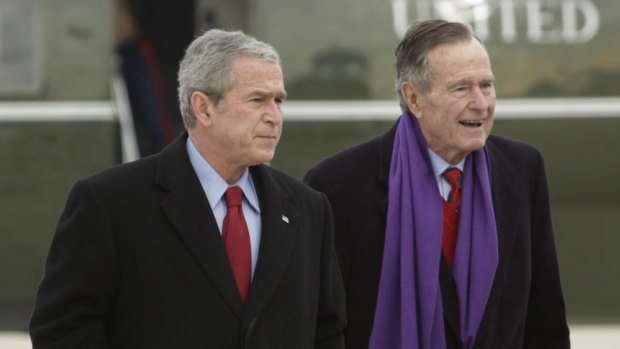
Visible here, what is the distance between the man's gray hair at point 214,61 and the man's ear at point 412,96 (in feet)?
1.93

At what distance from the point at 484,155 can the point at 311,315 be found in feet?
2.44

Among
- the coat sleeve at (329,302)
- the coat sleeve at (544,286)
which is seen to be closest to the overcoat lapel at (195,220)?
the coat sleeve at (329,302)

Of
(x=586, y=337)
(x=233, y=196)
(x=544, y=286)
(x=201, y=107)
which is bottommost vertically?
(x=586, y=337)

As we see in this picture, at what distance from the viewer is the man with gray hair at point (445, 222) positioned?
11.1 feet

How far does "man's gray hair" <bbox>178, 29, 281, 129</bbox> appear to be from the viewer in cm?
295

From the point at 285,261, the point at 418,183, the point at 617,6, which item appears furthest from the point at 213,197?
the point at 617,6

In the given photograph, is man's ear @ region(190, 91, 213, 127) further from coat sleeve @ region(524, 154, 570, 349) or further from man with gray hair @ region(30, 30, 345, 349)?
coat sleeve @ region(524, 154, 570, 349)

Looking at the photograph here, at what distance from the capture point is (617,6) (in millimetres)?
6793

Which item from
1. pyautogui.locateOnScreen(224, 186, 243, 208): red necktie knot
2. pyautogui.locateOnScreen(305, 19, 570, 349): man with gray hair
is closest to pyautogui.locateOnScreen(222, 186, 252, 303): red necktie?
pyautogui.locateOnScreen(224, 186, 243, 208): red necktie knot

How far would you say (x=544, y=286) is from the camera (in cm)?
349

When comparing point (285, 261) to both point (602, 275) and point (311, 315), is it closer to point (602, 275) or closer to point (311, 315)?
point (311, 315)

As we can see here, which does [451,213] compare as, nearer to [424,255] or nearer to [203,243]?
[424,255]

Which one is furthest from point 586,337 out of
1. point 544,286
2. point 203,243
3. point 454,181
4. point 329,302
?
point 203,243

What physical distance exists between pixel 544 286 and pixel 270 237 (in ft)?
2.83
